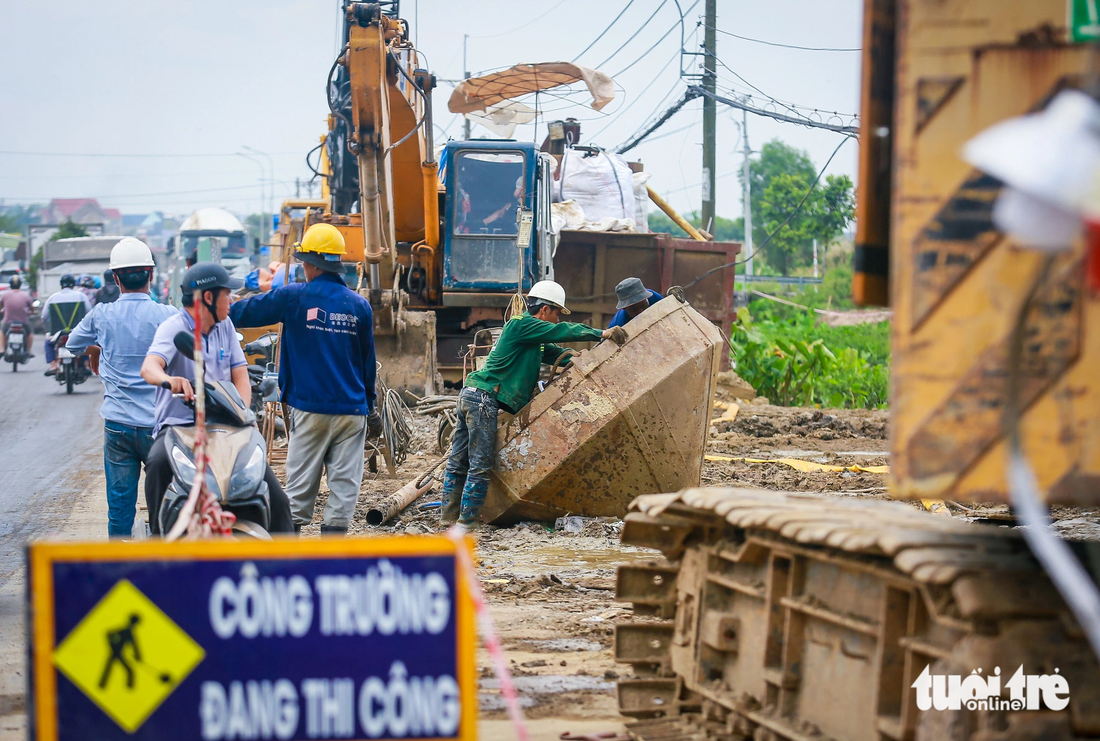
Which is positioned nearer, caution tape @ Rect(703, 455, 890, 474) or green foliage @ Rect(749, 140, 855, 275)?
caution tape @ Rect(703, 455, 890, 474)

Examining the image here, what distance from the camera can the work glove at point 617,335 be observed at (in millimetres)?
7691

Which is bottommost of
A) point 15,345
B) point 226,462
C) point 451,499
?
point 451,499

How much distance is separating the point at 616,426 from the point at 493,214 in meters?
6.61

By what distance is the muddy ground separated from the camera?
15.3 ft

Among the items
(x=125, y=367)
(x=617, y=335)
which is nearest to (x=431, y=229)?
(x=617, y=335)

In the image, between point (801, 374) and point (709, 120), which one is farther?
point (709, 120)

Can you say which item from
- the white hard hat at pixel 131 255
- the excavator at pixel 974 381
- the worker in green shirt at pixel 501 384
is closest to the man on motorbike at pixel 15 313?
the worker in green shirt at pixel 501 384

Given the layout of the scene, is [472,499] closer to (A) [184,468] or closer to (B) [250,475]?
(B) [250,475]

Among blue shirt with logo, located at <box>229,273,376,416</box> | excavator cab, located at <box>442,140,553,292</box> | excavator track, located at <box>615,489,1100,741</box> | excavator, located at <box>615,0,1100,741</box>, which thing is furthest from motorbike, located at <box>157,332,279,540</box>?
excavator cab, located at <box>442,140,553,292</box>

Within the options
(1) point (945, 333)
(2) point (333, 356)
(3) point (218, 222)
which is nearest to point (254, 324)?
(2) point (333, 356)

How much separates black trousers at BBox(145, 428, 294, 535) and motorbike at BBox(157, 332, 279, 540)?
90 mm

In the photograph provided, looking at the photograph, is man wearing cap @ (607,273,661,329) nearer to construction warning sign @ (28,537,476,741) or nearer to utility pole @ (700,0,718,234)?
construction warning sign @ (28,537,476,741)

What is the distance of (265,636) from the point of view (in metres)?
2.82

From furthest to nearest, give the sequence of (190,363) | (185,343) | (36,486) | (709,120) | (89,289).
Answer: (709,120) < (89,289) < (36,486) < (190,363) < (185,343)
